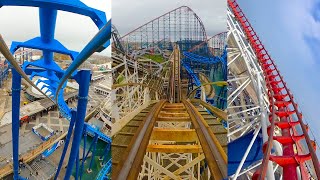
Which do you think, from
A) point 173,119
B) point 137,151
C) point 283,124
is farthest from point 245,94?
point 137,151

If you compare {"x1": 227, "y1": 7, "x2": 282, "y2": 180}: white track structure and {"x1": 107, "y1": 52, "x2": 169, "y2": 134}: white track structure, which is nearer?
{"x1": 107, "y1": 52, "x2": 169, "y2": 134}: white track structure

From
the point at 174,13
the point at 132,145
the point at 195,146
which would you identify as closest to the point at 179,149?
the point at 195,146

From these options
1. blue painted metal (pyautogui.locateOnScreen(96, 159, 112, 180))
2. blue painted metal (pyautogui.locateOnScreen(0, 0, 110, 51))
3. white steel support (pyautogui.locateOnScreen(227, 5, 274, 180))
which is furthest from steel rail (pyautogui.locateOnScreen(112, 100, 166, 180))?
blue painted metal (pyautogui.locateOnScreen(0, 0, 110, 51))

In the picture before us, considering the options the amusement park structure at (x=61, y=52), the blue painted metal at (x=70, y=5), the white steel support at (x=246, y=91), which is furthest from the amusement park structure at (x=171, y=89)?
the blue painted metal at (x=70, y=5)

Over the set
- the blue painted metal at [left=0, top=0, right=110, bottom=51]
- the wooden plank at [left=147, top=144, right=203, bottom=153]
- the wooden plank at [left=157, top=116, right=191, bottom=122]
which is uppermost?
the blue painted metal at [left=0, top=0, right=110, bottom=51]

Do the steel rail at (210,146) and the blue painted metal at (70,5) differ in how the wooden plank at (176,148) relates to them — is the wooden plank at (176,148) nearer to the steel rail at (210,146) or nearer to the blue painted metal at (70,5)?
the steel rail at (210,146)

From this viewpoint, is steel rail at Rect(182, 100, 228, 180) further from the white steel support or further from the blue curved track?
the white steel support
